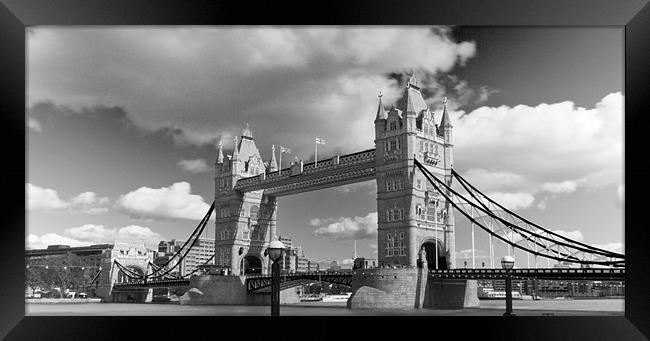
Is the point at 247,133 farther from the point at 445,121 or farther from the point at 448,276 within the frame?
the point at 448,276

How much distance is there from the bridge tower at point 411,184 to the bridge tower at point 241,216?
1733 cm

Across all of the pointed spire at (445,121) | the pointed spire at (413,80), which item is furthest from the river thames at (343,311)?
the pointed spire at (413,80)

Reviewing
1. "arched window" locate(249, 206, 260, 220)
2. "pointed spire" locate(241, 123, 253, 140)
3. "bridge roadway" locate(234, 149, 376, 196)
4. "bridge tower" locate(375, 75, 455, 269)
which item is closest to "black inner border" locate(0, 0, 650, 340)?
"bridge tower" locate(375, 75, 455, 269)

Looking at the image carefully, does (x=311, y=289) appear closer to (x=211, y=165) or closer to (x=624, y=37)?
(x=211, y=165)

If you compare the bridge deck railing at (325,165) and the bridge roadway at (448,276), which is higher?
the bridge deck railing at (325,165)

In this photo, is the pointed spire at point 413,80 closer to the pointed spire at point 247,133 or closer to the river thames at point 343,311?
the river thames at point 343,311

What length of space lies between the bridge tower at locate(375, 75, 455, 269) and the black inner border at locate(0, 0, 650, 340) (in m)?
25.9

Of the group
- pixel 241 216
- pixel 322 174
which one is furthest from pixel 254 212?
pixel 322 174

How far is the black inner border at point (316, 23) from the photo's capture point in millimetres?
14117

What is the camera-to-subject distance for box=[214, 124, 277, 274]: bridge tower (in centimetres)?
5881

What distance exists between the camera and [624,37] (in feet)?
49.5

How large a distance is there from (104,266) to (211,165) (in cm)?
2217

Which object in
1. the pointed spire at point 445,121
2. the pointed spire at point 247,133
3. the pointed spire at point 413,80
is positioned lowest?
the pointed spire at point 445,121

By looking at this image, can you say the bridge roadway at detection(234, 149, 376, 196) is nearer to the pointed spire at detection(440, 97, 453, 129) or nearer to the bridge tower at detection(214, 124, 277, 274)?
the bridge tower at detection(214, 124, 277, 274)
